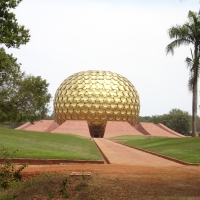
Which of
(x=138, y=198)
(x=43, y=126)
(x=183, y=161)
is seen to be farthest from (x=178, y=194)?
(x=43, y=126)

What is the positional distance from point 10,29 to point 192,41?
17.8 m

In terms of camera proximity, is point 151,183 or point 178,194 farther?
point 151,183

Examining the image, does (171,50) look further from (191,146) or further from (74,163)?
(74,163)

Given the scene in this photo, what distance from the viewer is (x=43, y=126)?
4478 cm

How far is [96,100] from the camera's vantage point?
138ft

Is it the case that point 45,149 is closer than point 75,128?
Yes

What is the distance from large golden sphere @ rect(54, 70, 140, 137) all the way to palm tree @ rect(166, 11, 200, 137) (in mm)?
19504

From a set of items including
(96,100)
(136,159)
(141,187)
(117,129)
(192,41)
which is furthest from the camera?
(96,100)

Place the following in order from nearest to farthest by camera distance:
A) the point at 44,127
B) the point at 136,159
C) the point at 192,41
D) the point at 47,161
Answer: the point at 47,161
the point at 136,159
the point at 192,41
the point at 44,127

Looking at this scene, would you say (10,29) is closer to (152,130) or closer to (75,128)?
(75,128)

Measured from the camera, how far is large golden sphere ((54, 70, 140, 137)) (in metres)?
42.4

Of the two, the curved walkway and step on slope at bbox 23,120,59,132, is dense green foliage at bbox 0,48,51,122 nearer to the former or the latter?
the curved walkway

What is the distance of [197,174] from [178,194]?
316cm

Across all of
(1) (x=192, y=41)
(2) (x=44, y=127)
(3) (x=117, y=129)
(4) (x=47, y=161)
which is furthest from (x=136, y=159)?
(2) (x=44, y=127)
